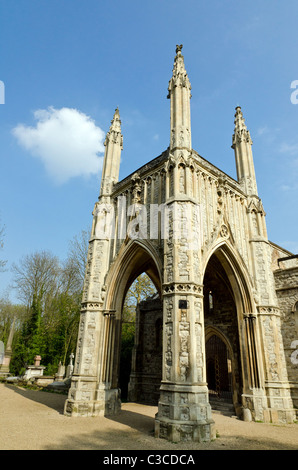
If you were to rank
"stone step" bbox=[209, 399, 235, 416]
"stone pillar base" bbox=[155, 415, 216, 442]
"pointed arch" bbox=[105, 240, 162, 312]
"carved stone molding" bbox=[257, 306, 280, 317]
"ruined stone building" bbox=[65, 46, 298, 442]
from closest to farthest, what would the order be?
"stone pillar base" bbox=[155, 415, 216, 442], "ruined stone building" bbox=[65, 46, 298, 442], "carved stone molding" bbox=[257, 306, 280, 317], "pointed arch" bbox=[105, 240, 162, 312], "stone step" bbox=[209, 399, 235, 416]

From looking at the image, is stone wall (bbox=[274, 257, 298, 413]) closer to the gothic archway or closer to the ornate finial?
the gothic archway

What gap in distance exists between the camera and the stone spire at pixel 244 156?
44.3ft

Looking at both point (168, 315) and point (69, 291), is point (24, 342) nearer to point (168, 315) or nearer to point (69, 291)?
point (69, 291)

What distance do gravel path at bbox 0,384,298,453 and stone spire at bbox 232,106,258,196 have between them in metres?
9.11

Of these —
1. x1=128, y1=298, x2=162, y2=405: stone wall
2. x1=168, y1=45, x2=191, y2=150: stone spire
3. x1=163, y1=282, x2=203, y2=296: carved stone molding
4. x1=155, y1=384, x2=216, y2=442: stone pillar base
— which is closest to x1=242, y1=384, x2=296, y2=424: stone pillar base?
x1=155, y1=384, x2=216, y2=442: stone pillar base

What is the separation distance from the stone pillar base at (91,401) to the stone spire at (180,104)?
8.83m

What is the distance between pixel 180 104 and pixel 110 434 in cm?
1088

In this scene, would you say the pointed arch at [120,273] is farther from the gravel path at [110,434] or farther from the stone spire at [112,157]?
the gravel path at [110,434]

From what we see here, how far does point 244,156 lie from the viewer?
45.8 ft

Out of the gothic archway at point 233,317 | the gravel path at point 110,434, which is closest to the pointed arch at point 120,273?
the gothic archway at point 233,317

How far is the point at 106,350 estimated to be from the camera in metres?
10.7

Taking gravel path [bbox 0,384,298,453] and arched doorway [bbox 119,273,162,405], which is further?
arched doorway [bbox 119,273,162,405]

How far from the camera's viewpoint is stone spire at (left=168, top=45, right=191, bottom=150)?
10.5 meters

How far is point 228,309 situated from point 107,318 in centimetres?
545
